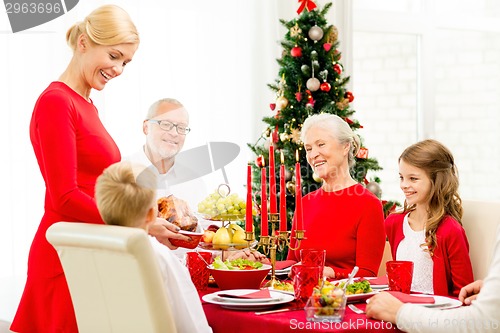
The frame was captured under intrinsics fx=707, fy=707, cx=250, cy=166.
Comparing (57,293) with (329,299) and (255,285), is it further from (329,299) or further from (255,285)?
(329,299)

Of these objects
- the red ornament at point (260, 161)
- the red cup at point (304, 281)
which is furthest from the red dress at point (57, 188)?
the red ornament at point (260, 161)

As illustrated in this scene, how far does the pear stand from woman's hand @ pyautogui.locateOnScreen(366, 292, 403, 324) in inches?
24.2

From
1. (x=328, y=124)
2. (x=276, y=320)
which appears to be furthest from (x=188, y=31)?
(x=276, y=320)

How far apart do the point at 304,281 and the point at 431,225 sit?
837mm

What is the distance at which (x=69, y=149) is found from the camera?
82.1 inches

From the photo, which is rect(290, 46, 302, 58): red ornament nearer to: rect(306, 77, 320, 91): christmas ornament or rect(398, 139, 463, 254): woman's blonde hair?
rect(306, 77, 320, 91): christmas ornament

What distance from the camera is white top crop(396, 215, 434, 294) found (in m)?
2.76

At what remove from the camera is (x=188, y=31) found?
4555 millimetres

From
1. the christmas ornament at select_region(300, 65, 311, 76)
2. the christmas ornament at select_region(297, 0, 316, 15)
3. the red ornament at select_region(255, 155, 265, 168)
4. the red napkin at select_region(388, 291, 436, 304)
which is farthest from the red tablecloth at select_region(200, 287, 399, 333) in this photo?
the christmas ornament at select_region(297, 0, 316, 15)

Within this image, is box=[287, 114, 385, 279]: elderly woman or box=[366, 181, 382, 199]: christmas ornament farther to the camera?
box=[366, 181, 382, 199]: christmas ornament

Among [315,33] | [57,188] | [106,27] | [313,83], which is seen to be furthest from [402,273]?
[315,33]

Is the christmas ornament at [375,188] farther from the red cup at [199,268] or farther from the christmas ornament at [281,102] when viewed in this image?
the red cup at [199,268]

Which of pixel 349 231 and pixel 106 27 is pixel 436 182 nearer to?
pixel 349 231

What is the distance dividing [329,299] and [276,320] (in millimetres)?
163
